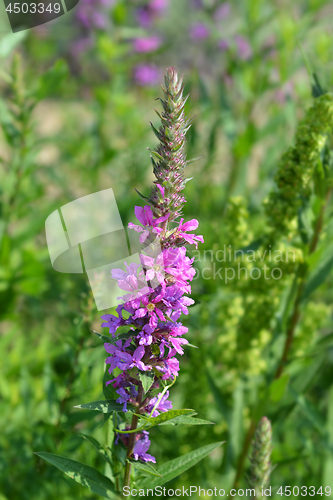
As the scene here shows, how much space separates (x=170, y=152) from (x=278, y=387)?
1.09 meters

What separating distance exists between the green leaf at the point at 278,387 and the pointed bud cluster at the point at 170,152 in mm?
938

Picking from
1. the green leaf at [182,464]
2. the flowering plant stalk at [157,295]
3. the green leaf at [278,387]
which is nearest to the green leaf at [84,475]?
the flowering plant stalk at [157,295]

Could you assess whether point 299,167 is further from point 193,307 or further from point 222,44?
point 222,44

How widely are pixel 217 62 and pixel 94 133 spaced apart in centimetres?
229

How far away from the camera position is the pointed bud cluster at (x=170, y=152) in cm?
85

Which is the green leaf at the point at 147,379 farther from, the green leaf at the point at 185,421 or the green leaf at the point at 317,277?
the green leaf at the point at 317,277

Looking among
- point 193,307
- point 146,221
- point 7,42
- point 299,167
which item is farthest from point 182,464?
point 7,42

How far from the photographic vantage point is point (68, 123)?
3963 mm

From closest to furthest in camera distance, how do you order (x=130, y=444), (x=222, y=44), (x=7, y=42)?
1. (x=130, y=444)
2. (x=7, y=42)
3. (x=222, y=44)

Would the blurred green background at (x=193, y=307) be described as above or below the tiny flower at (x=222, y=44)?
below

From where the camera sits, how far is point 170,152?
0.88 meters

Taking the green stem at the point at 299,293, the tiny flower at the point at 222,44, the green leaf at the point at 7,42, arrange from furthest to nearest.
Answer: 1. the tiny flower at the point at 222,44
2. the green leaf at the point at 7,42
3. the green stem at the point at 299,293

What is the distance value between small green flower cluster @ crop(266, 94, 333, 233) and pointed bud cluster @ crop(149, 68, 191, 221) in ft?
1.99

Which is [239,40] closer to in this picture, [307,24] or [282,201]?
[307,24]
